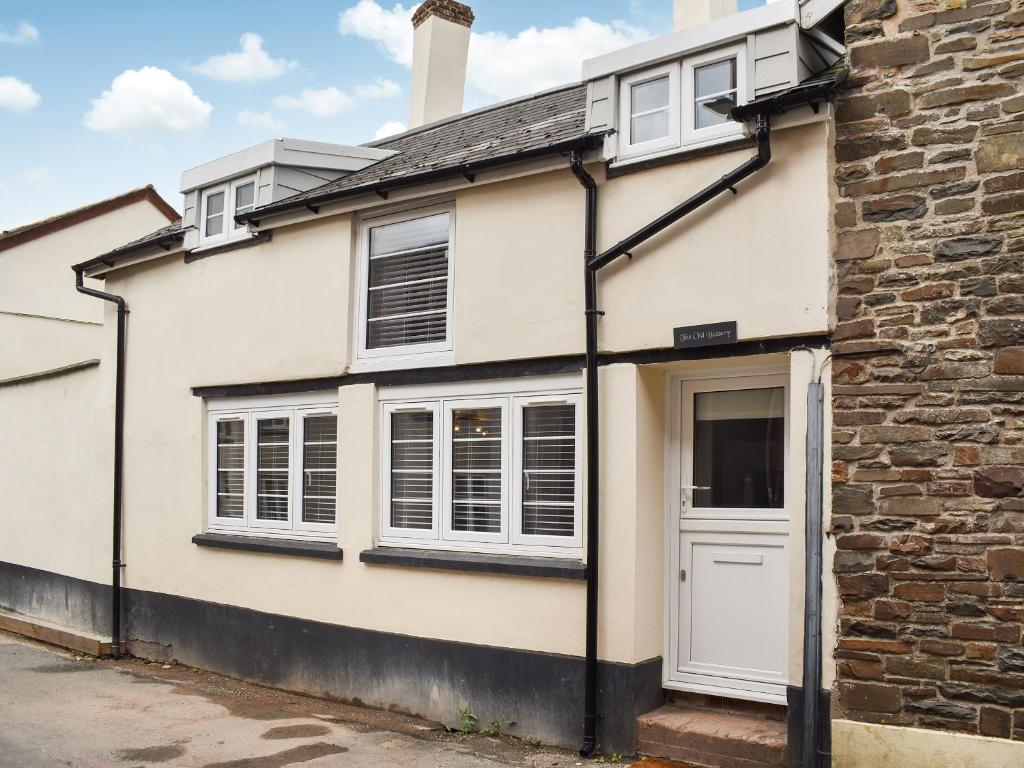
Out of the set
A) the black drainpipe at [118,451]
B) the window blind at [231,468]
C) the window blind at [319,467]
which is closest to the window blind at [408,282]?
the window blind at [319,467]

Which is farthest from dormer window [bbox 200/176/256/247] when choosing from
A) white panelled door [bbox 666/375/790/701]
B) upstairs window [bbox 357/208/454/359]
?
white panelled door [bbox 666/375/790/701]

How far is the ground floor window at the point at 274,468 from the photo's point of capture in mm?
10383

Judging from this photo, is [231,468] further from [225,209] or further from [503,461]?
[503,461]

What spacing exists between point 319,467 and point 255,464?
101 cm

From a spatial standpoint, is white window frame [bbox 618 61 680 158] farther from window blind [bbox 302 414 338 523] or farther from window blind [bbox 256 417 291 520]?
window blind [bbox 256 417 291 520]

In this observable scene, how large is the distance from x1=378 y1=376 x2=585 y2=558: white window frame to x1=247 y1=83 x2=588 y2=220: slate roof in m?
1.82

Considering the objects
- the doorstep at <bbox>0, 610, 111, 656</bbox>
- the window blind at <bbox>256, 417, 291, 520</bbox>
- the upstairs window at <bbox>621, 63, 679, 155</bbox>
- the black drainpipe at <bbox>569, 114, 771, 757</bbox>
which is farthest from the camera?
the doorstep at <bbox>0, 610, 111, 656</bbox>

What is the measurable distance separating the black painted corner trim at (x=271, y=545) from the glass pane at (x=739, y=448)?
3.71 meters

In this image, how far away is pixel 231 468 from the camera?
11.5 m

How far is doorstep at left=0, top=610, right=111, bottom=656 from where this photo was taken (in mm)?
12469

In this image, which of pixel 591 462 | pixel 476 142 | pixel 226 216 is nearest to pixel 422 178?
pixel 476 142

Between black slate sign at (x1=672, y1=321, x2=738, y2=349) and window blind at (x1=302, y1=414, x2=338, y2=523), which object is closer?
black slate sign at (x1=672, y1=321, x2=738, y2=349)

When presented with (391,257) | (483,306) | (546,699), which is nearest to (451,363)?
(483,306)

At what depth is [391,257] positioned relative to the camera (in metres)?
9.89
